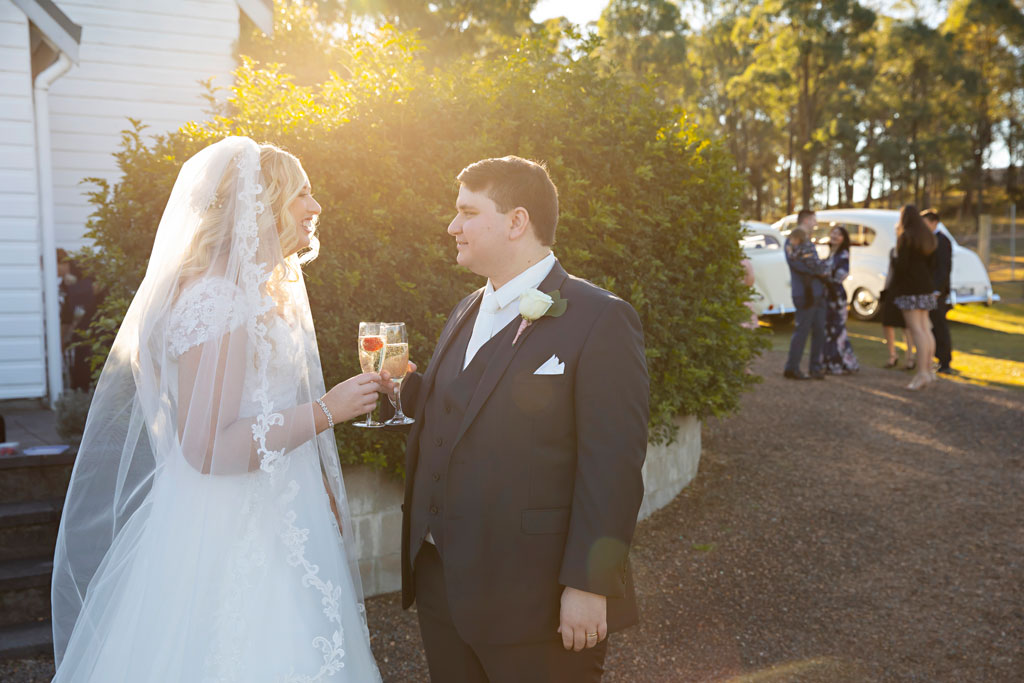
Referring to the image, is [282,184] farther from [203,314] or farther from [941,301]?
[941,301]

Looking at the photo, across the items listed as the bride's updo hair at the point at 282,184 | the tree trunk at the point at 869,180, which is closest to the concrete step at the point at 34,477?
the bride's updo hair at the point at 282,184

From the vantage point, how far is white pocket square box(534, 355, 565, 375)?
2418 millimetres

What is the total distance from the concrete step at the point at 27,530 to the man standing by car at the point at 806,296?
9713 millimetres

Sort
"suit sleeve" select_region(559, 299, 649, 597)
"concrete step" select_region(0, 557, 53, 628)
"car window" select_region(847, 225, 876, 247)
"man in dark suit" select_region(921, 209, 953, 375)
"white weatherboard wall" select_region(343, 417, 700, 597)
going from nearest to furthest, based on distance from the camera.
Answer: "suit sleeve" select_region(559, 299, 649, 597) → "concrete step" select_region(0, 557, 53, 628) → "white weatherboard wall" select_region(343, 417, 700, 597) → "man in dark suit" select_region(921, 209, 953, 375) → "car window" select_region(847, 225, 876, 247)

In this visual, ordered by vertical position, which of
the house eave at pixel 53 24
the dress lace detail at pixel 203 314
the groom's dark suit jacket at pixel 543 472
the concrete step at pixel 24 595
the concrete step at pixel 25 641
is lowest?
the concrete step at pixel 25 641

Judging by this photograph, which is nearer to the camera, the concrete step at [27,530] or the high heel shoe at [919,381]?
the concrete step at [27,530]

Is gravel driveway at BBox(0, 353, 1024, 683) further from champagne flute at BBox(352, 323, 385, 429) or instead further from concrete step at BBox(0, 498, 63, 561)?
champagne flute at BBox(352, 323, 385, 429)

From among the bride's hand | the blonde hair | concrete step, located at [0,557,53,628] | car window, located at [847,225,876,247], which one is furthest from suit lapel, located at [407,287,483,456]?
car window, located at [847,225,876,247]

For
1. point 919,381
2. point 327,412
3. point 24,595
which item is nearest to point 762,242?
point 919,381

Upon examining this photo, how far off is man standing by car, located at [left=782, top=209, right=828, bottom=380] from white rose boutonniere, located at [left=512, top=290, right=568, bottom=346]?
994 centimetres

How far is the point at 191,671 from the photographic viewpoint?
249 cm

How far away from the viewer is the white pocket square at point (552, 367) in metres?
2.42

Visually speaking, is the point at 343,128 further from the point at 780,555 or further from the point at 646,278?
the point at 780,555

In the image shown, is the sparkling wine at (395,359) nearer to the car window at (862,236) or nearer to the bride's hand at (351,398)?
the bride's hand at (351,398)
